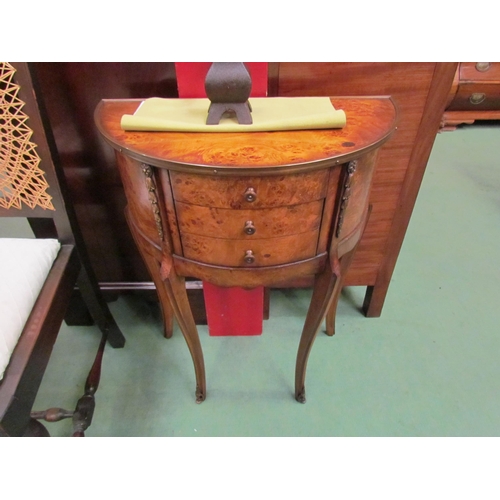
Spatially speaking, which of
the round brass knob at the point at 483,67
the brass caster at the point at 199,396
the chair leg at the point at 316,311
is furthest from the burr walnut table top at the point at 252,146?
the round brass knob at the point at 483,67

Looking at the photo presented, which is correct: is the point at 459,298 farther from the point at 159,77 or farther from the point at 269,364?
the point at 159,77

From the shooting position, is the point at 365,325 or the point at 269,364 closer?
the point at 269,364

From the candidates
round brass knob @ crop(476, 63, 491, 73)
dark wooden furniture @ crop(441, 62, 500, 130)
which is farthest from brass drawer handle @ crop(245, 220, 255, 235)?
round brass knob @ crop(476, 63, 491, 73)

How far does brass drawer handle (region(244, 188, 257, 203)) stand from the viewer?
617 millimetres

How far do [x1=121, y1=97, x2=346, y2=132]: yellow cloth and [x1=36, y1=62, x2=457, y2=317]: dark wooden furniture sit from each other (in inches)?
4.6

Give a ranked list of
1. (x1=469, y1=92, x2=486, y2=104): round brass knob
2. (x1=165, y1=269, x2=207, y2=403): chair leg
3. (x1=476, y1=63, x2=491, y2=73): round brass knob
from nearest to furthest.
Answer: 1. (x1=165, y1=269, x2=207, y2=403): chair leg
2. (x1=476, y1=63, x2=491, y2=73): round brass knob
3. (x1=469, y1=92, x2=486, y2=104): round brass knob

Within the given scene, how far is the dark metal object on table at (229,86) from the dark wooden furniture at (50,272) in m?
0.35

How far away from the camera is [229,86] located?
66 cm

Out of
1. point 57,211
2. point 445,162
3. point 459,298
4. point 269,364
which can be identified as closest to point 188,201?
point 57,211

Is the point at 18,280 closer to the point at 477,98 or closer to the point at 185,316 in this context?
the point at 185,316

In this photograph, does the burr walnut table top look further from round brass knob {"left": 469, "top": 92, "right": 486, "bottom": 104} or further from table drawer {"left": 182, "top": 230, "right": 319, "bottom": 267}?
round brass knob {"left": 469, "top": 92, "right": 486, "bottom": 104}

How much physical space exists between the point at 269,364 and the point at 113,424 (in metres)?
0.49

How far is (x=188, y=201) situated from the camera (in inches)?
25.8

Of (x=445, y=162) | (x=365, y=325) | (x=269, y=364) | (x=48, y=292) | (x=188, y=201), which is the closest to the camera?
(x=188, y=201)
